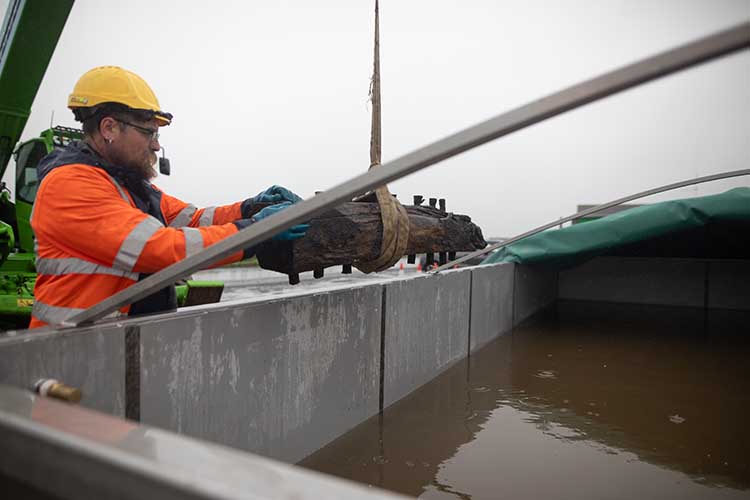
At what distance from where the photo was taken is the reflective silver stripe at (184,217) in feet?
9.64

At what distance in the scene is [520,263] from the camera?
771cm

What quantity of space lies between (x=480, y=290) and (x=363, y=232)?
330 cm

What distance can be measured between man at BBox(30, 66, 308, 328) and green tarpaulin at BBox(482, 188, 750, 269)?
563 cm

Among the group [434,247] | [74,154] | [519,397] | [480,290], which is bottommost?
[519,397]

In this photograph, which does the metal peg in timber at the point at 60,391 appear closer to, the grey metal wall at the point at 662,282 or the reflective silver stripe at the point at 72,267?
the reflective silver stripe at the point at 72,267

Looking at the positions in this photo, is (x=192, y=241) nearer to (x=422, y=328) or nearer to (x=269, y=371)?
(x=269, y=371)

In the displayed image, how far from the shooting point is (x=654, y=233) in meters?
6.57

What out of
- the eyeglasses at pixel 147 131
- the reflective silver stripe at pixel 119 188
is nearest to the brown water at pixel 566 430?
the reflective silver stripe at pixel 119 188

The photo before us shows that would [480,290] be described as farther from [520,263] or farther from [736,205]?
[736,205]

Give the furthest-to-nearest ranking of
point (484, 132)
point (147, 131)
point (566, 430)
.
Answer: point (566, 430)
point (147, 131)
point (484, 132)

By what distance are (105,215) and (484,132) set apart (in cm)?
149

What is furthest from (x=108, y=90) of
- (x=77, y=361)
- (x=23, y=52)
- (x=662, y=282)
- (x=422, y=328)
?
(x=662, y=282)

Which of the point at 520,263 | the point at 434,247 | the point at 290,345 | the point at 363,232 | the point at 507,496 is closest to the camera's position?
the point at 507,496

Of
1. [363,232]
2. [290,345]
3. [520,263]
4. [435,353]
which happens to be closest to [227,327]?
[290,345]
